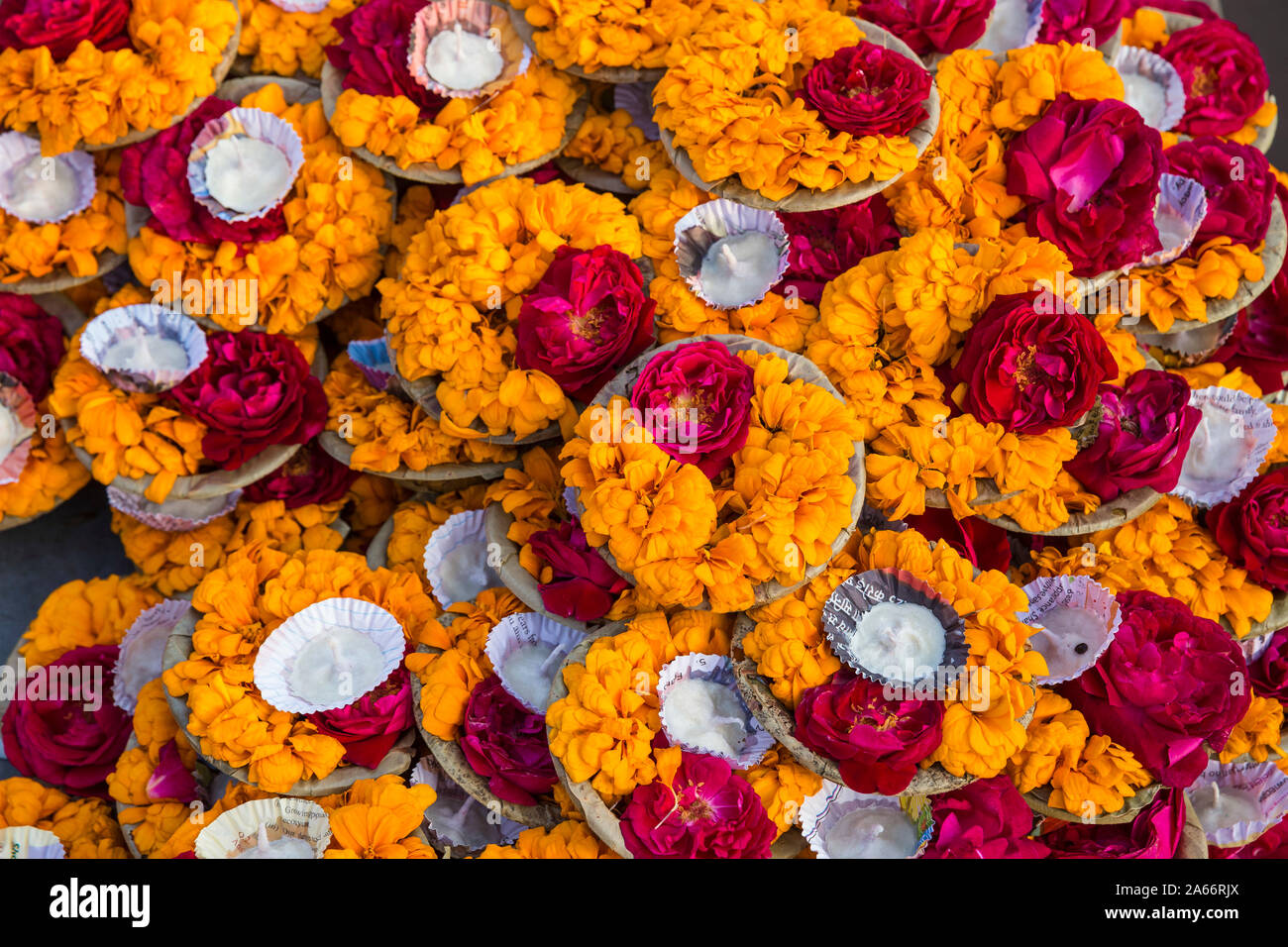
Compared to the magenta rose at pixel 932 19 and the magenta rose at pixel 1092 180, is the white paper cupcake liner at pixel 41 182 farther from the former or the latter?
the magenta rose at pixel 1092 180

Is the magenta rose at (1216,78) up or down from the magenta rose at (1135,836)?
up

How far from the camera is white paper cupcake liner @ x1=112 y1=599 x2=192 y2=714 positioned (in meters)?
2.19

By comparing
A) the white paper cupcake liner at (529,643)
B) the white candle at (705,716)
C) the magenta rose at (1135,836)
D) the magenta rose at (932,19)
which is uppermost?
the magenta rose at (932,19)

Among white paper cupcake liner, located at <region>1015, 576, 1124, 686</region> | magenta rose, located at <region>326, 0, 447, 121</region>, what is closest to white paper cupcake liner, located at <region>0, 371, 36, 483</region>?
magenta rose, located at <region>326, 0, 447, 121</region>

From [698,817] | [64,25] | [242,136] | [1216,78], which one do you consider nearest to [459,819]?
[698,817]

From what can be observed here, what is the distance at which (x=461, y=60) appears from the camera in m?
2.26

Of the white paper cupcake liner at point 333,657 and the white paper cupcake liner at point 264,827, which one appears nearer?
the white paper cupcake liner at point 264,827

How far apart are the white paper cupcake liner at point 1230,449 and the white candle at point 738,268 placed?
0.88 meters

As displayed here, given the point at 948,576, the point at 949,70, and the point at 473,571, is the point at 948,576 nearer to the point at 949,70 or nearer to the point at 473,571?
the point at 473,571

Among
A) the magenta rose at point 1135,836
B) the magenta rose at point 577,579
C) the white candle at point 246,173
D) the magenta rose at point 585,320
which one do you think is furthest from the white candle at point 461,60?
the magenta rose at point 1135,836

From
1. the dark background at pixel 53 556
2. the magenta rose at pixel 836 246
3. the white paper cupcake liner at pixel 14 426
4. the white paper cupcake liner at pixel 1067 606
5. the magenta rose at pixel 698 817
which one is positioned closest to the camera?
the magenta rose at pixel 698 817

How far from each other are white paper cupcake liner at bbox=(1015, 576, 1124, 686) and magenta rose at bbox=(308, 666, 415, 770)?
110cm

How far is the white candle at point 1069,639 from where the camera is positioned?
1.88 m

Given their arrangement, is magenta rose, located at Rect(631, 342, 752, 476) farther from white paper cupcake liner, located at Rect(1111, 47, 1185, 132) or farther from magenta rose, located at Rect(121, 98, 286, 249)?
white paper cupcake liner, located at Rect(1111, 47, 1185, 132)
